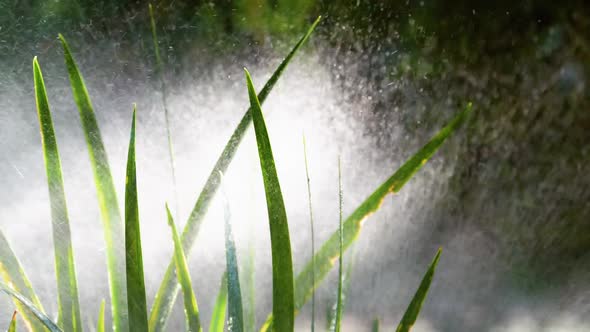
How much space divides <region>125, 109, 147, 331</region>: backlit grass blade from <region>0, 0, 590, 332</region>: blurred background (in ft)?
A: 2.36

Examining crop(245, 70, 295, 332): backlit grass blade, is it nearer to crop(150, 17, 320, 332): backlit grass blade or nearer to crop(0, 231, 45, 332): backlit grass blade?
crop(150, 17, 320, 332): backlit grass blade

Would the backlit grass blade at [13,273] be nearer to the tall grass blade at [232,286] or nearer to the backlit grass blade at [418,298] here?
the tall grass blade at [232,286]

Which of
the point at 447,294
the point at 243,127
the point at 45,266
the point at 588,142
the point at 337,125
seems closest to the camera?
the point at 243,127

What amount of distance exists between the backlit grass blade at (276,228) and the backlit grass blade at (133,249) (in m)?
0.08

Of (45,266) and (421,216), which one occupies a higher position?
(421,216)

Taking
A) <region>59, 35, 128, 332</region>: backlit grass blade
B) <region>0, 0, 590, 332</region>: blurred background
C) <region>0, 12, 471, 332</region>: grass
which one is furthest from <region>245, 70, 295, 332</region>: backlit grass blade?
<region>0, 0, 590, 332</region>: blurred background

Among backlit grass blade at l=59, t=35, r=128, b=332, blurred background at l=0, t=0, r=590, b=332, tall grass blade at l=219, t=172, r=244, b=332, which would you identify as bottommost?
tall grass blade at l=219, t=172, r=244, b=332

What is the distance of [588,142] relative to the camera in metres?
1.45

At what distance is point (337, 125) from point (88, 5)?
71 cm

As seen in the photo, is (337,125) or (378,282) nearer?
(337,125)

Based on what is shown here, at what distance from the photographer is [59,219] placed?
375 millimetres

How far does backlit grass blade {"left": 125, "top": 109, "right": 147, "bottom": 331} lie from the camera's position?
0.29 meters

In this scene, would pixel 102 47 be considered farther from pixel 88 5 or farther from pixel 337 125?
pixel 337 125

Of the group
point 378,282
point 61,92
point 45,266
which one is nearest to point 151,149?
point 61,92
